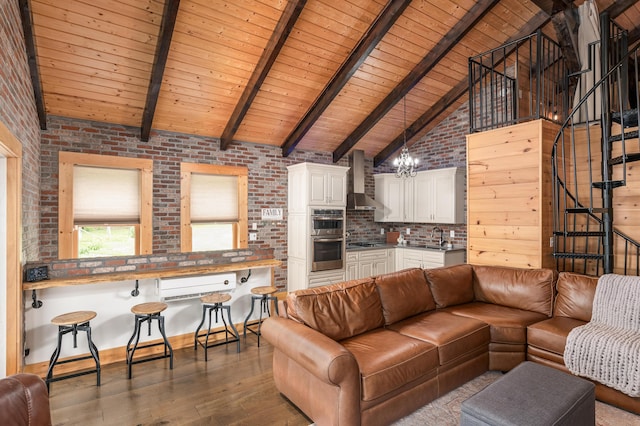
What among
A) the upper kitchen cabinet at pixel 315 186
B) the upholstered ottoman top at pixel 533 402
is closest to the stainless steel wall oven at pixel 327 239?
the upper kitchen cabinet at pixel 315 186

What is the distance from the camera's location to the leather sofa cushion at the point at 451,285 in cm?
358

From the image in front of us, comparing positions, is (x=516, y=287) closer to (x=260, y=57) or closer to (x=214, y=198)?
(x=260, y=57)

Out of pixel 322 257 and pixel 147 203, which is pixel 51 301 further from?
pixel 322 257

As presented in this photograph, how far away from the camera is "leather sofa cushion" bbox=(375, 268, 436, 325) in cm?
312

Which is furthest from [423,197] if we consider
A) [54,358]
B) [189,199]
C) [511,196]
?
[54,358]

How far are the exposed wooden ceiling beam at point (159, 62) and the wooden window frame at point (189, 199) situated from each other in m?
0.75

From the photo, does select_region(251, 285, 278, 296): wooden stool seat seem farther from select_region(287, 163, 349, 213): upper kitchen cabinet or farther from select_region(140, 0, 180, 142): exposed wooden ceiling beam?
select_region(140, 0, 180, 142): exposed wooden ceiling beam

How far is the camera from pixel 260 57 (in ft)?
13.5

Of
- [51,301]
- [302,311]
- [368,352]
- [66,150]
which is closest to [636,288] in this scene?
[368,352]

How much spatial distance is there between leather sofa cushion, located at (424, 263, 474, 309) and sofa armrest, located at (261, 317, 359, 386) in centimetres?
174

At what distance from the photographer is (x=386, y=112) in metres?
5.64

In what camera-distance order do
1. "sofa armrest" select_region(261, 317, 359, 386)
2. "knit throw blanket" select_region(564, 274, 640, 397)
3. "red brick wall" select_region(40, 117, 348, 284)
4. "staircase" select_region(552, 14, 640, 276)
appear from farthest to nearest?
"red brick wall" select_region(40, 117, 348, 284), "staircase" select_region(552, 14, 640, 276), "knit throw blanket" select_region(564, 274, 640, 397), "sofa armrest" select_region(261, 317, 359, 386)

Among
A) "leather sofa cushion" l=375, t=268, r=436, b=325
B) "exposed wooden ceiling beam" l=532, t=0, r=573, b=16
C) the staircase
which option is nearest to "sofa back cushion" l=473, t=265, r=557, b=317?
the staircase

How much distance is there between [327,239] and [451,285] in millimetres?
2432
